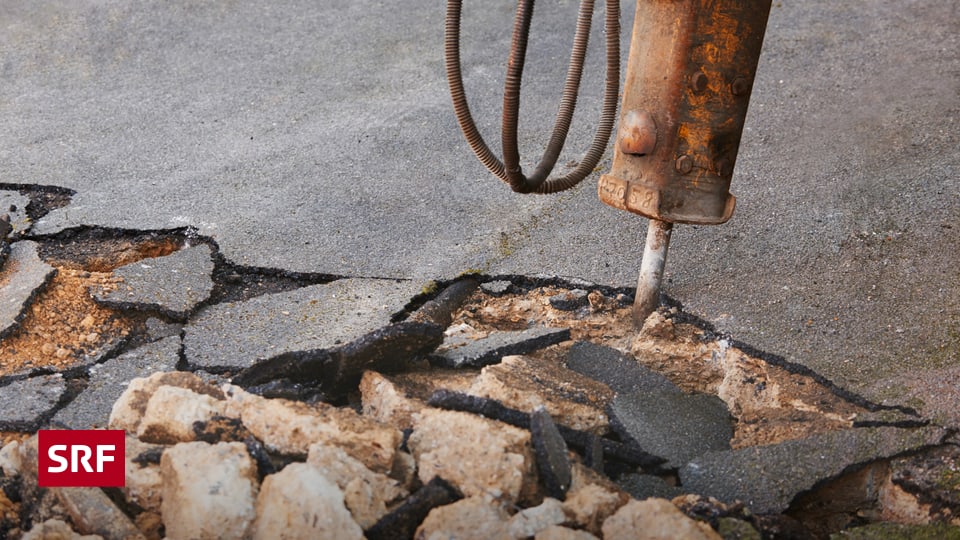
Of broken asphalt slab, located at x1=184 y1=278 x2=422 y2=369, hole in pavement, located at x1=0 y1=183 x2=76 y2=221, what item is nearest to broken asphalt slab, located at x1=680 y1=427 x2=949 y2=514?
broken asphalt slab, located at x1=184 y1=278 x2=422 y2=369

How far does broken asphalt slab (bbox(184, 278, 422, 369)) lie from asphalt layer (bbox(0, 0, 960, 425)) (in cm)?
16

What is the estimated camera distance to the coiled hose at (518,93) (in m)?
2.92

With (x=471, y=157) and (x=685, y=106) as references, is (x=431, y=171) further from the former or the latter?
(x=685, y=106)

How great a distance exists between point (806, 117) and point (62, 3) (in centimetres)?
547

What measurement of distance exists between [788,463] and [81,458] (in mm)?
2035

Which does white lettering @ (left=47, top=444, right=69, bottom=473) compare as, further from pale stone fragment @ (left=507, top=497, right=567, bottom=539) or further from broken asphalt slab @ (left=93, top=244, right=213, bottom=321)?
pale stone fragment @ (left=507, top=497, right=567, bottom=539)

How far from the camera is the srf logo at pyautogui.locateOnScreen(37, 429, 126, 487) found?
236cm

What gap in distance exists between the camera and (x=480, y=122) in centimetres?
512

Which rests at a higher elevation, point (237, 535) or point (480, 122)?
point (480, 122)

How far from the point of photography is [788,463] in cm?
258

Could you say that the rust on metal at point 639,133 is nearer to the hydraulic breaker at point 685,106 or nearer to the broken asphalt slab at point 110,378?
the hydraulic breaker at point 685,106

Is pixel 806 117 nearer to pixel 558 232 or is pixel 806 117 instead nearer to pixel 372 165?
pixel 558 232

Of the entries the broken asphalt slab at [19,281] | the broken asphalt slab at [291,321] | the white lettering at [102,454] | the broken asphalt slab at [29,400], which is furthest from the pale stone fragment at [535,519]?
the broken asphalt slab at [19,281]

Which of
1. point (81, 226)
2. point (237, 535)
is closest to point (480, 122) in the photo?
point (81, 226)
